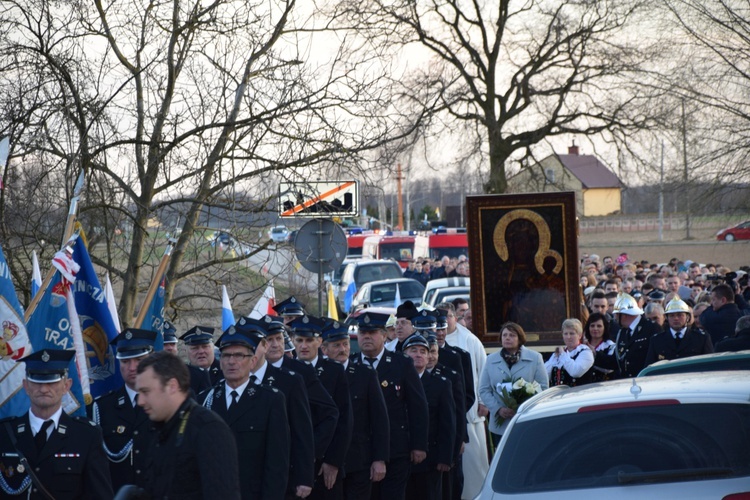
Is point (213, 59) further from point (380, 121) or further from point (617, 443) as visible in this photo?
point (617, 443)

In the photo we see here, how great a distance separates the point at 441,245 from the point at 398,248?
1507 millimetres

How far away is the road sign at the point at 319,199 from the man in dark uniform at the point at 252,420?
12.4 feet

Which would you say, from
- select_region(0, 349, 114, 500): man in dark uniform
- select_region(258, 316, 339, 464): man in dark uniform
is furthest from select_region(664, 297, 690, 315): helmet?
select_region(0, 349, 114, 500): man in dark uniform

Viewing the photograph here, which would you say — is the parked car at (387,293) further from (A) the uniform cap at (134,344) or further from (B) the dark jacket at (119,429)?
(B) the dark jacket at (119,429)

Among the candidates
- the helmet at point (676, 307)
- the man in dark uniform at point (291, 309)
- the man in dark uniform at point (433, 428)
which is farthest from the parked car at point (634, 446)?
the helmet at point (676, 307)

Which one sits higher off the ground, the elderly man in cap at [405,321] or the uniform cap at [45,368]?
the uniform cap at [45,368]

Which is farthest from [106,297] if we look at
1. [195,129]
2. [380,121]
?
[380,121]

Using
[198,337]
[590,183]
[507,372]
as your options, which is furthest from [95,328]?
[590,183]

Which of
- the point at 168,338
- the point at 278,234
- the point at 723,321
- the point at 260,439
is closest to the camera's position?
the point at 260,439

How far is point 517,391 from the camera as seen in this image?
33.8 feet

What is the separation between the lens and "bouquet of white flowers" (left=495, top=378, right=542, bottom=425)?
33.7 ft

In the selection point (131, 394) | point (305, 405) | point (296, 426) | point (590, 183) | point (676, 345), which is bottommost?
point (676, 345)

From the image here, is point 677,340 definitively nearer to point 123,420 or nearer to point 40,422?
point 123,420

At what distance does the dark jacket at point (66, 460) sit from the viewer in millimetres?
5973
